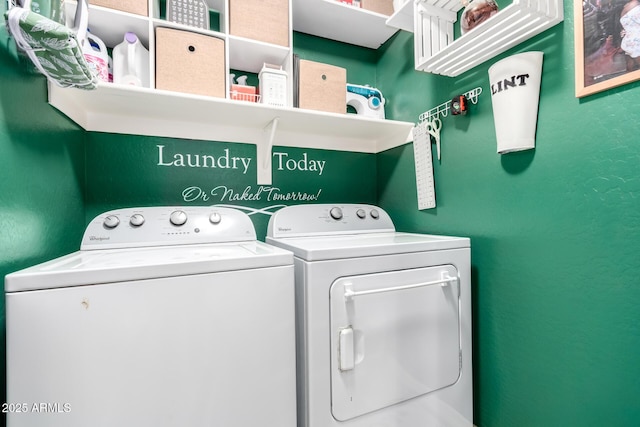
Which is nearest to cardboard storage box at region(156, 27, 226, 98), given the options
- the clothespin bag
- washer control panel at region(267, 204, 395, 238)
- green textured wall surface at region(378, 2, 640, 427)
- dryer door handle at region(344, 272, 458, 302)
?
the clothespin bag

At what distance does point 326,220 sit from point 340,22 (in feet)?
3.90

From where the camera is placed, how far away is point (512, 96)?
110 cm

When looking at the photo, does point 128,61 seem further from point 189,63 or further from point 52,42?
point 52,42

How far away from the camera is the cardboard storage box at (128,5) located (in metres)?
1.22

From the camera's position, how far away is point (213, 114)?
4.89 feet

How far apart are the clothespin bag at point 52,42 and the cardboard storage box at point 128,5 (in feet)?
1.21

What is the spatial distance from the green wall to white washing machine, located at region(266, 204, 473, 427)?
0.17 metres

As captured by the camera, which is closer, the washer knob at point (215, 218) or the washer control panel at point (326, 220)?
the washer knob at point (215, 218)

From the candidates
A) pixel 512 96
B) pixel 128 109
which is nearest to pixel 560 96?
pixel 512 96

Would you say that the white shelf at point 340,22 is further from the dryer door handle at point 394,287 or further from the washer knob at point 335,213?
the dryer door handle at point 394,287

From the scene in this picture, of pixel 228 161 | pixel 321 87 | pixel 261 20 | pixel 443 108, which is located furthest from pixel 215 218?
pixel 443 108

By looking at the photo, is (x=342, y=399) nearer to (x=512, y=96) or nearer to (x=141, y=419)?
(x=141, y=419)

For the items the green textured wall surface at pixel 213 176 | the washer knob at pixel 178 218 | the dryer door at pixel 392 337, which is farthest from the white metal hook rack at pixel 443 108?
the washer knob at pixel 178 218

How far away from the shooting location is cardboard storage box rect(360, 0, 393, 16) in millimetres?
1734
